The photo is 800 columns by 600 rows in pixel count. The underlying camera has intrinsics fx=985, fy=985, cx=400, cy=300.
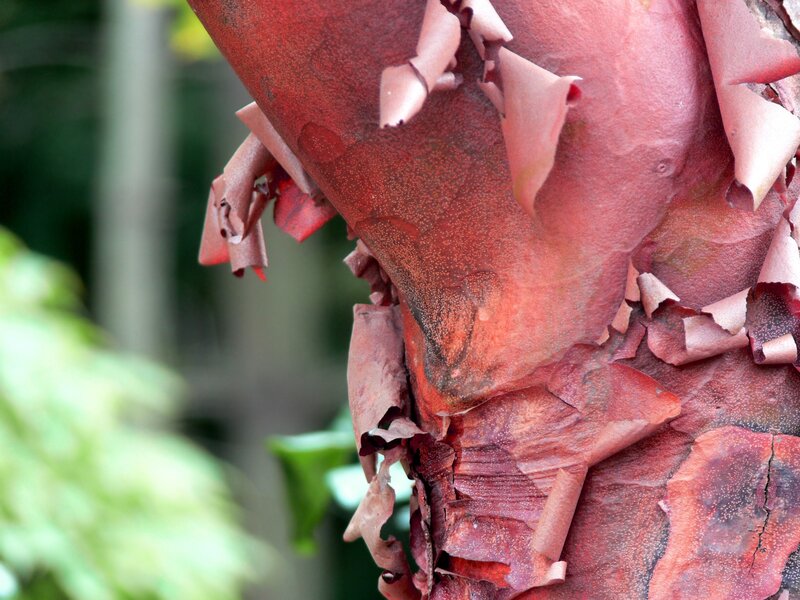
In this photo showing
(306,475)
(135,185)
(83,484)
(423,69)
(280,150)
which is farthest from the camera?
(135,185)

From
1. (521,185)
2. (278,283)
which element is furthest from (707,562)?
(278,283)

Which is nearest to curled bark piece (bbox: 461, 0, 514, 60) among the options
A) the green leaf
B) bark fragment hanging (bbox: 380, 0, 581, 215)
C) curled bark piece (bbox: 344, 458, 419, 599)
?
bark fragment hanging (bbox: 380, 0, 581, 215)

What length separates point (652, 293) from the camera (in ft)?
1.41

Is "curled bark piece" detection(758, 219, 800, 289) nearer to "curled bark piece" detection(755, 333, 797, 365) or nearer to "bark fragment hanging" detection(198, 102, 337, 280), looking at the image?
"curled bark piece" detection(755, 333, 797, 365)

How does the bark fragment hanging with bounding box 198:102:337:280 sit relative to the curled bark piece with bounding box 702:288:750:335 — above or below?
above

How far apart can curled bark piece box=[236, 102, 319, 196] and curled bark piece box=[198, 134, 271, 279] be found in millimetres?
28

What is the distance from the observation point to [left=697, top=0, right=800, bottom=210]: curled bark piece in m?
0.40

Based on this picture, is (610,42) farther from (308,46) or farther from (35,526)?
(35,526)

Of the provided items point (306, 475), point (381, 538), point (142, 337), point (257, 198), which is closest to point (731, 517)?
point (381, 538)

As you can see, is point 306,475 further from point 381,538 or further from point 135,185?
point 135,185

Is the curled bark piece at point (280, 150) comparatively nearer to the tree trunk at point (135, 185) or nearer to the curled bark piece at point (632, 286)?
the curled bark piece at point (632, 286)

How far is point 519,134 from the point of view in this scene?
382 millimetres

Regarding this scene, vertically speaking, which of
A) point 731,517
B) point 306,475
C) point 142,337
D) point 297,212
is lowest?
point 142,337

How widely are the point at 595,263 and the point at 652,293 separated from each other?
1.1 inches
